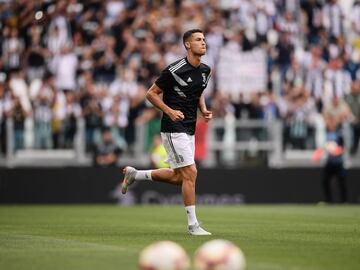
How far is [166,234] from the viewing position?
1301 centimetres

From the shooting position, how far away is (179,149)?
1280cm

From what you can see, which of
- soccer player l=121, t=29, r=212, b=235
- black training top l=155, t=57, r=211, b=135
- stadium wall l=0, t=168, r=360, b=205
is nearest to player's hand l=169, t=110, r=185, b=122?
soccer player l=121, t=29, r=212, b=235

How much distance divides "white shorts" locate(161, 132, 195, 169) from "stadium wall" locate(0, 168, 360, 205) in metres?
13.3

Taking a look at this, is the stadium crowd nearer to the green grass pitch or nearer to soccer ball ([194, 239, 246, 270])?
the green grass pitch

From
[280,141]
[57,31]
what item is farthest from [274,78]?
[57,31]

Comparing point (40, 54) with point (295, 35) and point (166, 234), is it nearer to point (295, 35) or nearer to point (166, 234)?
point (295, 35)

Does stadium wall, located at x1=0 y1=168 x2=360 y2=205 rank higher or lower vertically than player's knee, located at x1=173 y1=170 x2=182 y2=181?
lower

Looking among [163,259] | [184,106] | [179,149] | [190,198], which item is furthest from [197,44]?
[163,259]

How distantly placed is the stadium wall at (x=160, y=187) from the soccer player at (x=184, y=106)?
13.1 m

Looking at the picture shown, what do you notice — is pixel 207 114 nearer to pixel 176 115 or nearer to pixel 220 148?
pixel 176 115

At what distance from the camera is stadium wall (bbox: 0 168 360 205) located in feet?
84.7

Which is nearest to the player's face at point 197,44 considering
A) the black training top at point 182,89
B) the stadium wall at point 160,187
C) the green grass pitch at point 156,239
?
the black training top at point 182,89

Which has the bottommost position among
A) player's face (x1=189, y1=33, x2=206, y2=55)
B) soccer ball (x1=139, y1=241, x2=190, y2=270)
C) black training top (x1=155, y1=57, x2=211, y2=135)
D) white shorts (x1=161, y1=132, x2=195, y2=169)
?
soccer ball (x1=139, y1=241, x2=190, y2=270)

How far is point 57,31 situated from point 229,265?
814 inches
